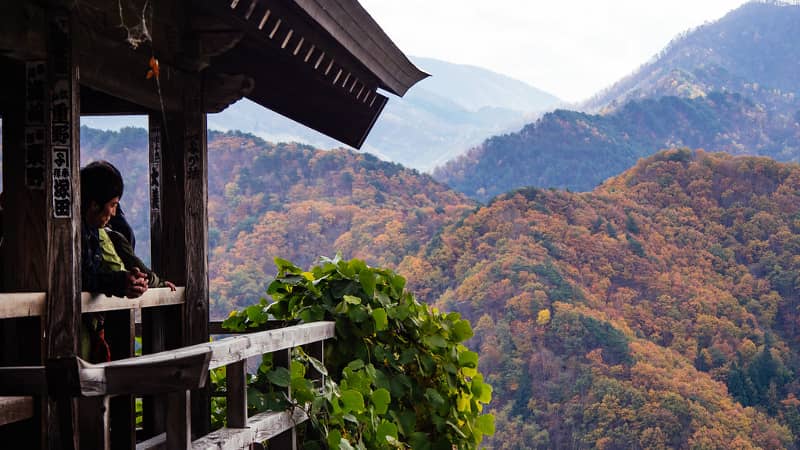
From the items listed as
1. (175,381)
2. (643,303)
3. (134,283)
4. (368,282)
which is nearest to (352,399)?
(368,282)

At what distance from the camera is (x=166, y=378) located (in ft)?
8.50

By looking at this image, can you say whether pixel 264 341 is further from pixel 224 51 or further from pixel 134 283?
pixel 224 51

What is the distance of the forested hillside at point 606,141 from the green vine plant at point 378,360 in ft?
261

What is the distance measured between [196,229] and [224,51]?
819 millimetres

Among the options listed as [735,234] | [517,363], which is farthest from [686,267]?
[517,363]

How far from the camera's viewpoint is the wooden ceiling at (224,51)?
4012 mm

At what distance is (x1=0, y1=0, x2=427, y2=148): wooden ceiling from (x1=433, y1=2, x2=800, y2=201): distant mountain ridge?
78739 mm

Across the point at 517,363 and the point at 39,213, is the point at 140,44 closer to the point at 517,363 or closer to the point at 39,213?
the point at 39,213

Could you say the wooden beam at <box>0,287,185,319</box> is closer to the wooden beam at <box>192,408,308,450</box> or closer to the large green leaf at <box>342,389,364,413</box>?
the wooden beam at <box>192,408,308,450</box>

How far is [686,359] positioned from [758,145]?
46.0 metres

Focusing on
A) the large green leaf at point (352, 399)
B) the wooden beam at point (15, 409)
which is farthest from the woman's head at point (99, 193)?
the large green leaf at point (352, 399)

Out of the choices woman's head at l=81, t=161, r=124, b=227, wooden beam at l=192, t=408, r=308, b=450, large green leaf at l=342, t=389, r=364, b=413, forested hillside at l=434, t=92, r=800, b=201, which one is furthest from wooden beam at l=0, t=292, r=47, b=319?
forested hillside at l=434, t=92, r=800, b=201

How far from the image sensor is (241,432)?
12.1ft

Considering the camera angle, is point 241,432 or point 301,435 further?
point 301,435
